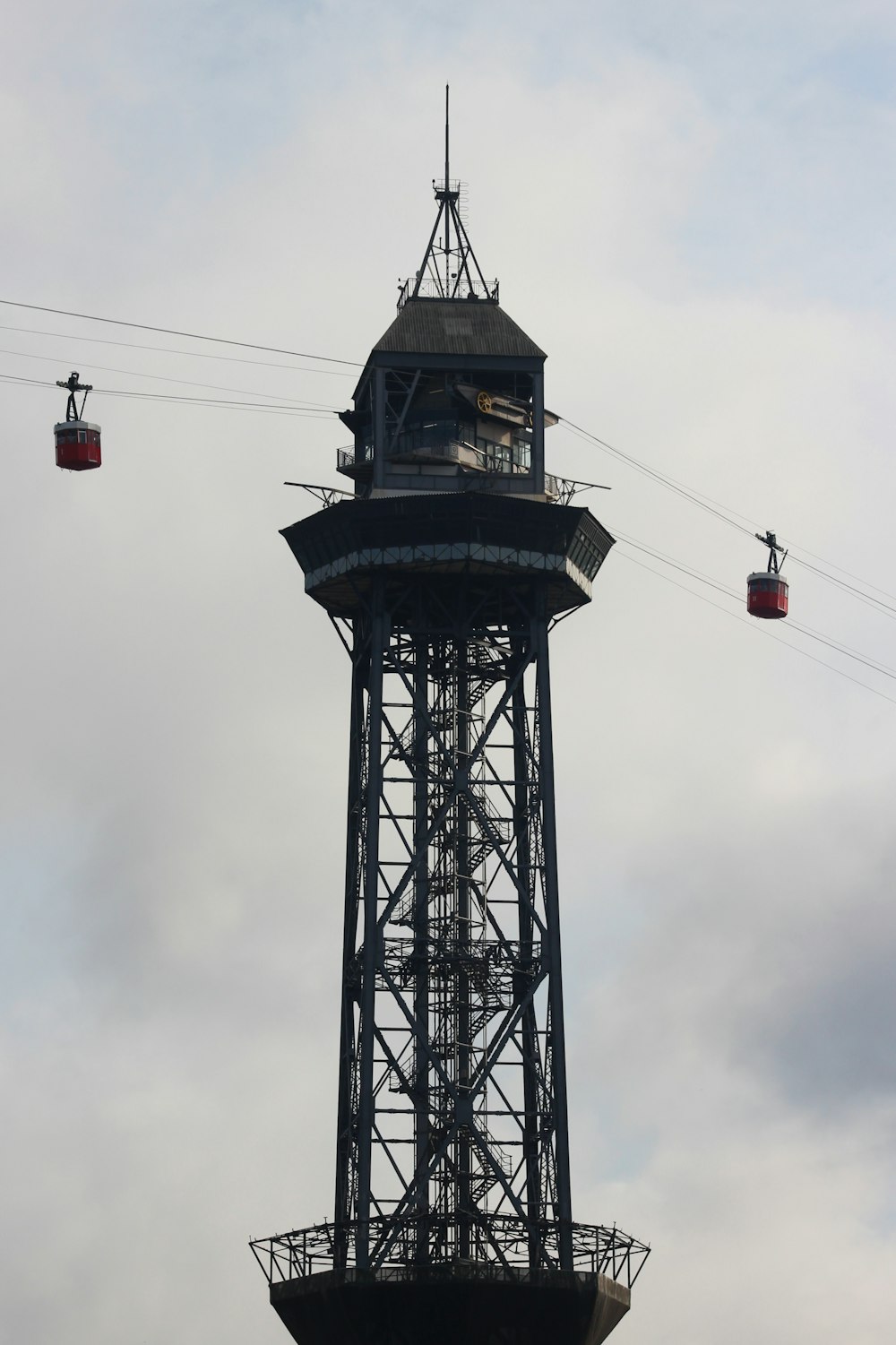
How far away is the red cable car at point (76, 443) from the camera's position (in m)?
127

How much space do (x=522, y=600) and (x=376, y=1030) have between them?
20.2 meters

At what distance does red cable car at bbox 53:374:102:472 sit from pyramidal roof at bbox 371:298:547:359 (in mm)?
27018

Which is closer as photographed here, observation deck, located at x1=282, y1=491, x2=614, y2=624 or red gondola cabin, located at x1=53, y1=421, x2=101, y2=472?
red gondola cabin, located at x1=53, y1=421, x2=101, y2=472

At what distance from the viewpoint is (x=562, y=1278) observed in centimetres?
13538

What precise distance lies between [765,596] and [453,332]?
21165 millimetres

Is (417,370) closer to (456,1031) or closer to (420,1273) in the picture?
(456,1031)

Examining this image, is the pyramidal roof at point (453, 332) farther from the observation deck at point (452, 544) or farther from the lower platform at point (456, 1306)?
the lower platform at point (456, 1306)

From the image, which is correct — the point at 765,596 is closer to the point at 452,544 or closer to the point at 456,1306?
the point at 452,544

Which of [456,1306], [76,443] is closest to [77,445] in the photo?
[76,443]

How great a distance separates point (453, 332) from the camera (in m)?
154

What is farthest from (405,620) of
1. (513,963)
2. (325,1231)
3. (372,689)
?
(325,1231)

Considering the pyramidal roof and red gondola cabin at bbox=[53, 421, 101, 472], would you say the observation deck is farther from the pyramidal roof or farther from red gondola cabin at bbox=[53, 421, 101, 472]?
red gondola cabin at bbox=[53, 421, 101, 472]

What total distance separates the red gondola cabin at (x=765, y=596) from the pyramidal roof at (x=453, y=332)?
57.6ft

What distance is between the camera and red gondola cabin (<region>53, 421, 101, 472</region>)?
127188mm
